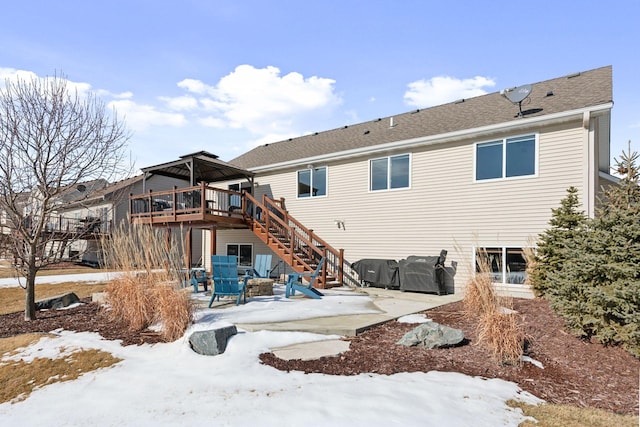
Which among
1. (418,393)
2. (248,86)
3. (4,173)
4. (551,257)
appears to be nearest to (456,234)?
(551,257)

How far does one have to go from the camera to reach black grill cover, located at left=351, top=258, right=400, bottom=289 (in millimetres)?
9399

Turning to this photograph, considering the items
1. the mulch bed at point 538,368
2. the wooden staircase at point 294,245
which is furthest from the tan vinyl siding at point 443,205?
the mulch bed at point 538,368

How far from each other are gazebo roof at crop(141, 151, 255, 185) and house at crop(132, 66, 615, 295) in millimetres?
973

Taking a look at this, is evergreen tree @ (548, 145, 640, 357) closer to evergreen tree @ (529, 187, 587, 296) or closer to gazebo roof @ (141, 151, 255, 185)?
evergreen tree @ (529, 187, 587, 296)

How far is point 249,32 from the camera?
1046 cm

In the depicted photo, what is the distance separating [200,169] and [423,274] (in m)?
9.57

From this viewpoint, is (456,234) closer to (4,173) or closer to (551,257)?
(551,257)

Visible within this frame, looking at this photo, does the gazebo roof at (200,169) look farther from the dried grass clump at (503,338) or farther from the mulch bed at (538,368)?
the dried grass clump at (503,338)

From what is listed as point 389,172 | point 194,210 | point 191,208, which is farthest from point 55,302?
point 389,172

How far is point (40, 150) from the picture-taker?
6.28 m

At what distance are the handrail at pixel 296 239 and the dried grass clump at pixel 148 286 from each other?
4.30 metres

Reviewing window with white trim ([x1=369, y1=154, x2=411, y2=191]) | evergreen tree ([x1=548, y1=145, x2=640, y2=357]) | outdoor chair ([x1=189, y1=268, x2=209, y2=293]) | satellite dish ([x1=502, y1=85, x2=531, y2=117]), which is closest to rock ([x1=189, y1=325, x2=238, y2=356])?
outdoor chair ([x1=189, y1=268, x2=209, y2=293])

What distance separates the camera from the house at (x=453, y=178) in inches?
308

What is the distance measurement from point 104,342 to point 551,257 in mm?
7906
